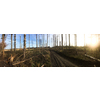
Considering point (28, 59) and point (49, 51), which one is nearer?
point (28, 59)

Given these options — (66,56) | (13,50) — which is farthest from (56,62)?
(13,50)

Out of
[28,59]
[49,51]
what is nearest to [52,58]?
[49,51]

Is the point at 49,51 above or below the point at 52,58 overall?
above

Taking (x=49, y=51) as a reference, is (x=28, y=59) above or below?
below

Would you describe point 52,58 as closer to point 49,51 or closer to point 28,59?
point 49,51
